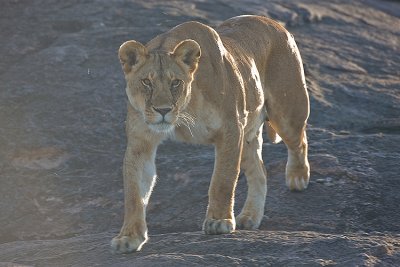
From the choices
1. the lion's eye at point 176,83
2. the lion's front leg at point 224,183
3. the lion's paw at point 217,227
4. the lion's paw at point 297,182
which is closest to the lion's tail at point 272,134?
the lion's paw at point 297,182

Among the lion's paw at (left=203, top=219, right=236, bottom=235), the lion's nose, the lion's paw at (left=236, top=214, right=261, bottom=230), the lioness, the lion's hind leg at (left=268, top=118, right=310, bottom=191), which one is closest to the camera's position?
the lion's nose

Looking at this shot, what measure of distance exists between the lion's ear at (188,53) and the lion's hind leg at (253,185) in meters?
1.38

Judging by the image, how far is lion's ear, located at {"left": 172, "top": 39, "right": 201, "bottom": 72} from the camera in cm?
659

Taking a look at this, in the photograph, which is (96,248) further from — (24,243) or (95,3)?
(95,3)

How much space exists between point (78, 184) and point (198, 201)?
3.59ft

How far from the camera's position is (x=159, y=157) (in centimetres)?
905

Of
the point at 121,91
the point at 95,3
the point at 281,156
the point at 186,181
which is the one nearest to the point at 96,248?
the point at 186,181

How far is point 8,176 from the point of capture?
8688 mm

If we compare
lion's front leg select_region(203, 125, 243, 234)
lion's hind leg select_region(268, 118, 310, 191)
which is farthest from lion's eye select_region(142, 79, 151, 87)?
lion's hind leg select_region(268, 118, 310, 191)

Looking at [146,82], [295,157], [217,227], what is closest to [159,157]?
[295,157]

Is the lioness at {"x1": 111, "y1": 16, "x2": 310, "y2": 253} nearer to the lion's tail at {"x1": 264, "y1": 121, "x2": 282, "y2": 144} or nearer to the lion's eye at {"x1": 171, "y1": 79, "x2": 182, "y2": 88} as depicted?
the lion's eye at {"x1": 171, "y1": 79, "x2": 182, "y2": 88}

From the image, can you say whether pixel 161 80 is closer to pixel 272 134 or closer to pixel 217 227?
pixel 217 227

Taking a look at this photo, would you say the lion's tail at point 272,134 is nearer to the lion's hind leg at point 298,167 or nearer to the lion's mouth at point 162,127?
the lion's hind leg at point 298,167

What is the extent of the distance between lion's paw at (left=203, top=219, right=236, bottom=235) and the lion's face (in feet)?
2.15
